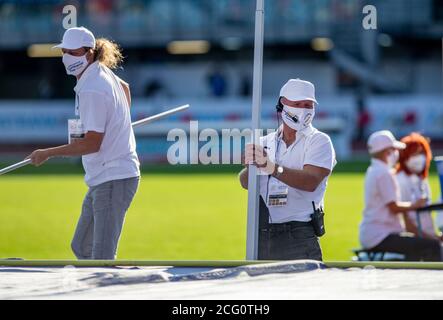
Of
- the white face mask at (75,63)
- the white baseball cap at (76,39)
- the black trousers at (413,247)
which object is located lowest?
the black trousers at (413,247)

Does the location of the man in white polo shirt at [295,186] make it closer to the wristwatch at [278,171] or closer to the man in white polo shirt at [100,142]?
the wristwatch at [278,171]

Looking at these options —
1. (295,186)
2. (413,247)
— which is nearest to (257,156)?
(295,186)

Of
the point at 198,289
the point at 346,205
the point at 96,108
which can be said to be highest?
the point at 96,108

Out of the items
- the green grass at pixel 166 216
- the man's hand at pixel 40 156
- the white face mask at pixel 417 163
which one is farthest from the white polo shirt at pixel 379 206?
the man's hand at pixel 40 156

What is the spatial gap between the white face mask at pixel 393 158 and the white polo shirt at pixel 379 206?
15 cm

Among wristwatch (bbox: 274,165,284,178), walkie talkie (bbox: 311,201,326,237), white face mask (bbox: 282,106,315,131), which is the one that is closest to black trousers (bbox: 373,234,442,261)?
walkie talkie (bbox: 311,201,326,237)

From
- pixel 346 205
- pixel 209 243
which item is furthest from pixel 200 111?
pixel 209 243

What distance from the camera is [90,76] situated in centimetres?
632

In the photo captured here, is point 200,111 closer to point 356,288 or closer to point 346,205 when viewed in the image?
point 346,205

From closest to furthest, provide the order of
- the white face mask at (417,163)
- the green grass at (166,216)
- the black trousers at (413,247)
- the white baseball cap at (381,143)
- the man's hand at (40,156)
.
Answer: the man's hand at (40,156), the black trousers at (413,247), the white baseball cap at (381,143), the white face mask at (417,163), the green grass at (166,216)

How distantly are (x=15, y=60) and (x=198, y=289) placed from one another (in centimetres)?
3605

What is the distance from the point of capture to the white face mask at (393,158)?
8.61 meters

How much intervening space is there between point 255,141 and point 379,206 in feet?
9.05
